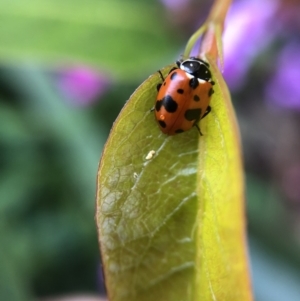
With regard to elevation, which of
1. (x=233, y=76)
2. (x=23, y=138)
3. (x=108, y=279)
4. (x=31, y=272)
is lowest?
(x=108, y=279)

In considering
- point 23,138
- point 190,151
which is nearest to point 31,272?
point 23,138

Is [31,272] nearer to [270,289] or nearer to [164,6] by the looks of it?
[270,289]

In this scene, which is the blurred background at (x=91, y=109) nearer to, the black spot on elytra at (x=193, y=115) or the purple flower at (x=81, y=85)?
the purple flower at (x=81, y=85)

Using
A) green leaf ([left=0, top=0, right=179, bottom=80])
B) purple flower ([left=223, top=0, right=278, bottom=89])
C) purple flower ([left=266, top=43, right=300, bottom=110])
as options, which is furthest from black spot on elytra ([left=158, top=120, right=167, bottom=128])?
purple flower ([left=266, top=43, right=300, bottom=110])

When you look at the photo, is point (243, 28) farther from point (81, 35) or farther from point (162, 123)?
point (162, 123)

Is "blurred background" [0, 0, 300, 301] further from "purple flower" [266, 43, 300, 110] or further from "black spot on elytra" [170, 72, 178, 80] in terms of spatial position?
"black spot on elytra" [170, 72, 178, 80]
